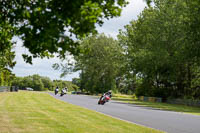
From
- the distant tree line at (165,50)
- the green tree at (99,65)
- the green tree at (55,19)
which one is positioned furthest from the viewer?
the green tree at (99,65)

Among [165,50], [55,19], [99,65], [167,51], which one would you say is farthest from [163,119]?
[99,65]

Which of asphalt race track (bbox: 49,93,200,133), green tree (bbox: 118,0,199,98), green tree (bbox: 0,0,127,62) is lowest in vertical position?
asphalt race track (bbox: 49,93,200,133)

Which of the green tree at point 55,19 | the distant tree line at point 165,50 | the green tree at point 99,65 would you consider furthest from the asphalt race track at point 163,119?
the green tree at point 99,65

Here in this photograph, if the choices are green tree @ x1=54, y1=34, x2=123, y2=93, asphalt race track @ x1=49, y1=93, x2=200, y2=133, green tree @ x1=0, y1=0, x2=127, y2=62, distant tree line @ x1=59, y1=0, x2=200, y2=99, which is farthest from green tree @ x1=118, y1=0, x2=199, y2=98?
green tree @ x1=0, y1=0, x2=127, y2=62

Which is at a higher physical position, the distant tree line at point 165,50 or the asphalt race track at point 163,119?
the distant tree line at point 165,50

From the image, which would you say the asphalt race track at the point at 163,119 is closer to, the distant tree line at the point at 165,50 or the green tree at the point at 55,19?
the green tree at the point at 55,19

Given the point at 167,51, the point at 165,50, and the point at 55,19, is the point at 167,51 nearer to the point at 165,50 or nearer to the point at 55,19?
the point at 165,50

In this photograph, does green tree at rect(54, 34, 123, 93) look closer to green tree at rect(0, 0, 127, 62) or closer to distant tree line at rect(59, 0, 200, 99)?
distant tree line at rect(59, 0, 200, 99)

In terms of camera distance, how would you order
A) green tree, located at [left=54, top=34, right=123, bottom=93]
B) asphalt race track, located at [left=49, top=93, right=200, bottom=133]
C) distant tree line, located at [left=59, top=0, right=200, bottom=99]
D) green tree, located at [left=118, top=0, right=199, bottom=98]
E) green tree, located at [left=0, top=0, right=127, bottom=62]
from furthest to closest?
green tree, located at [left=54, top=34, right=123, bottom=93] → green tree, located at [left=118, top=0, right=199, bottom=98] → distant tree line, located at [left=59, top=0, right=200, bottom=99] → asphalt race track, located at [left=49, top=93, right=200, bottom=133] → green tree, located at [left=0, top=0, right=127, bottom=62]

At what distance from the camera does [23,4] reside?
25.2ft

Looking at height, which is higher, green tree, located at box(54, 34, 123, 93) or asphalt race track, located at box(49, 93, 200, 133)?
green tree, located at box(54, 34, 123, 93)

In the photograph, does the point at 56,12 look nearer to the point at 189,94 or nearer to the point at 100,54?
the point at 189,94

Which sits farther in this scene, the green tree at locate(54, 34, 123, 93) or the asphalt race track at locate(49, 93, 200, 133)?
the green tree at locate(54, 34, 123, 93)

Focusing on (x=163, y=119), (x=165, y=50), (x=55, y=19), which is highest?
(x=165, y=50)
